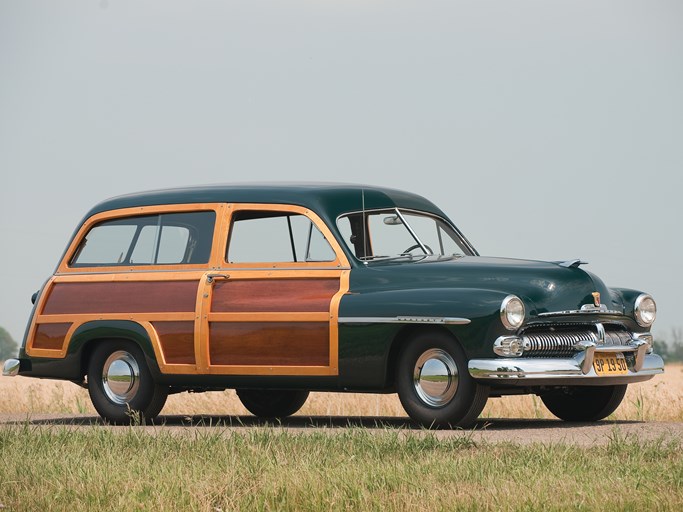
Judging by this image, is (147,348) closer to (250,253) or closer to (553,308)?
(250,253)

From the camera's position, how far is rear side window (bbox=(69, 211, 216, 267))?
40.3ft

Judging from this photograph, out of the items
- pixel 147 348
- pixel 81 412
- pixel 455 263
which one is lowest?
pixel 81 412

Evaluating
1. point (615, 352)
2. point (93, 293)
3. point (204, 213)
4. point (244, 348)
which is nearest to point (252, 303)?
point (244, 348)

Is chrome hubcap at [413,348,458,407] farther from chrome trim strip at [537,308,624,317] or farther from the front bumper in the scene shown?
chrome trim strip at [537,308,624,317]

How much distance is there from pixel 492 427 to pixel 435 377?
985mm

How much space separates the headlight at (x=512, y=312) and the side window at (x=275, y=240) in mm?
1742

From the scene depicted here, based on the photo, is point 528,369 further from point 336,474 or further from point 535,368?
point 336,474

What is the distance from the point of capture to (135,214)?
13.0 m

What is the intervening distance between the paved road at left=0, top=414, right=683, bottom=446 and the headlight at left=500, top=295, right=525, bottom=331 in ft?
2.60

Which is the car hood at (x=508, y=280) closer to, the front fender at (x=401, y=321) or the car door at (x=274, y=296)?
the front fender at (x=401, y=321)

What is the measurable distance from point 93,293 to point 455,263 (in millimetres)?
3645

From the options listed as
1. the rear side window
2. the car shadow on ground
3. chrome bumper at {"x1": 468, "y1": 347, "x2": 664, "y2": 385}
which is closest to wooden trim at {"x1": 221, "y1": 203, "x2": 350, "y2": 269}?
the rear side window

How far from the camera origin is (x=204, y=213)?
40.4ft

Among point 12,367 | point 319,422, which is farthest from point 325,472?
point 12,367
